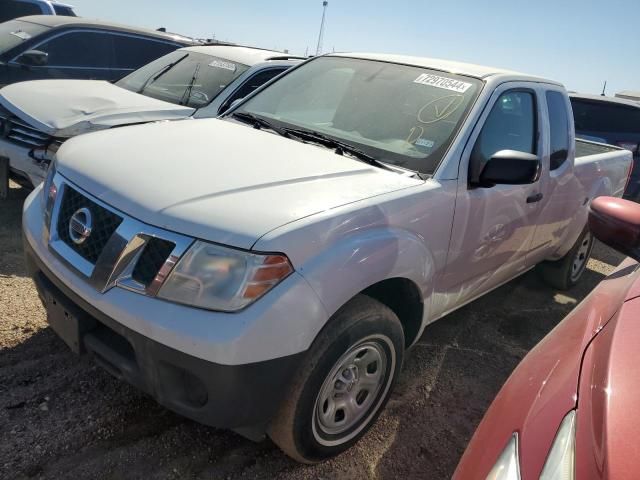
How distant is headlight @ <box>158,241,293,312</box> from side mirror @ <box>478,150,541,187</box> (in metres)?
1.35

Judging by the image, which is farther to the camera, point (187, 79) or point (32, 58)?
point (32, 58)

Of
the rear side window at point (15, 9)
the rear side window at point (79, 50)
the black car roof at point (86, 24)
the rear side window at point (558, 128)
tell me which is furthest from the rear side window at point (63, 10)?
the rear side window at point (558, 128)

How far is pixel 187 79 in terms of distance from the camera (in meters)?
5.59

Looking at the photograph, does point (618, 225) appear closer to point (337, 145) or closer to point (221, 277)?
point (337, 145)

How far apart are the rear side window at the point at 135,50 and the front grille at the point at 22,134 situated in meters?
2.84

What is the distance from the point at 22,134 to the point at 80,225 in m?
2.89

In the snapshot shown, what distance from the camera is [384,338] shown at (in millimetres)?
2395

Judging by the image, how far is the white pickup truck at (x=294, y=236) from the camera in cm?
186

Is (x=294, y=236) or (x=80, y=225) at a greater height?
(x=294, y=236)

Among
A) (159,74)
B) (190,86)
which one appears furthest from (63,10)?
(190,86)

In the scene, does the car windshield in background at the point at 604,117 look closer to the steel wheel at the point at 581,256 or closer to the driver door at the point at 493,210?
the steel wheel at the point at 581,256

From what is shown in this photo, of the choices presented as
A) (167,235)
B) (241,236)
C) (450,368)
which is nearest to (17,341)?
(167,235)

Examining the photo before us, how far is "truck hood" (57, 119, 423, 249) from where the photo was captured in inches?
75.8

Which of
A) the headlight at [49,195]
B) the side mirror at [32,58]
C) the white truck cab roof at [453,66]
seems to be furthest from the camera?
the side mirror at [32,58]
